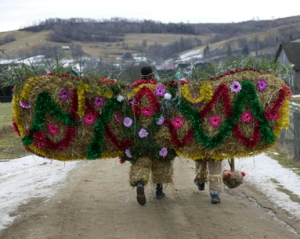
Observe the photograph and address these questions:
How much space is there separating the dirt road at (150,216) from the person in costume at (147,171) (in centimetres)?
37

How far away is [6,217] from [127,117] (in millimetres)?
2578

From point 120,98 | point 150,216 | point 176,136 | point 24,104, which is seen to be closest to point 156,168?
point 176,136

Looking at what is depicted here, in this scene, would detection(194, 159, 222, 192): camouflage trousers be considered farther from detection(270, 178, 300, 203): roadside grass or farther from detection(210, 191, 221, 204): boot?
detection(270, 178, 300, 203): roadside grass

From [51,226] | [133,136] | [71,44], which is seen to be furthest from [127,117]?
[71,44]

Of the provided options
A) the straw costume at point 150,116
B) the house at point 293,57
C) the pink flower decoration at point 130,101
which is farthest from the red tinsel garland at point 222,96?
the house at point 293,57

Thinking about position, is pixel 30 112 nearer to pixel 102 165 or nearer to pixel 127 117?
pixel 127 117

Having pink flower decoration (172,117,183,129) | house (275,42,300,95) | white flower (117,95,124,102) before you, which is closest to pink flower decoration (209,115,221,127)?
pink flower decoration (172,117,183,129)

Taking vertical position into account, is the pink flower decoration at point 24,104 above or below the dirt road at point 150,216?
above

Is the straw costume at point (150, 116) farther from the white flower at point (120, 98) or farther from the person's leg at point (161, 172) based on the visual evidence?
the person's leg at point (161, 172)

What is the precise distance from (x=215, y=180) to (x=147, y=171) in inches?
48.5

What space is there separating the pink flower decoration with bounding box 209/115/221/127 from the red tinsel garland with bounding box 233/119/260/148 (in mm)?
294

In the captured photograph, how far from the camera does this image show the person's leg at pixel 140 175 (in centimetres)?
833

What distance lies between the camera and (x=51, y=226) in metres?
8.01

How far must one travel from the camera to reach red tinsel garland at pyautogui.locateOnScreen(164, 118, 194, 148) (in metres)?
8.81
